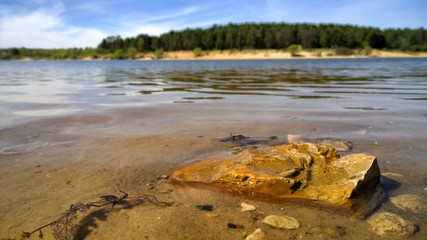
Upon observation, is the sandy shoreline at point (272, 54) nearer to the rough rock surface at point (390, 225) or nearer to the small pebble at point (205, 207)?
the rough rock surface at point (390, 225)

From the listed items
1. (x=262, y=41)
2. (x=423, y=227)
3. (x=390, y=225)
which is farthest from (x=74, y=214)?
(x=262, y=41)

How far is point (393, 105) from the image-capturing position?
771 cm

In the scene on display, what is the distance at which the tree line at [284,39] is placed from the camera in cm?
10019

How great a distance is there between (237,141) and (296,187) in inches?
71.9

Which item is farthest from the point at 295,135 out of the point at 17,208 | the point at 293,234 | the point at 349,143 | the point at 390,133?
the point at 17,208

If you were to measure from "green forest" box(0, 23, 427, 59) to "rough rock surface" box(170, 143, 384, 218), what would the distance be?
91.3 metres

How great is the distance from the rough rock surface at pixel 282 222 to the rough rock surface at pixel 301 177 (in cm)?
33

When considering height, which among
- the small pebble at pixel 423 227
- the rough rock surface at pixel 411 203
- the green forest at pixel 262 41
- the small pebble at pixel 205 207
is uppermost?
the green forest at pixel 262 41

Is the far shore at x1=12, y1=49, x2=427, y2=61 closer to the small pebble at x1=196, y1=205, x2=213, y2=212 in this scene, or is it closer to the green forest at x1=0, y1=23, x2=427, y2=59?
the green forest at x1=0, y1=23, x2=427, y2=59

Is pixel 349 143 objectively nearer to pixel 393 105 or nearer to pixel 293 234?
pixel 293 234

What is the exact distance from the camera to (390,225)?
230cm

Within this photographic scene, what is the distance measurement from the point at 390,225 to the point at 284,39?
11044cm

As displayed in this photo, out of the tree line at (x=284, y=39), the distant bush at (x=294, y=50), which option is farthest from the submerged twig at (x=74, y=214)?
the tree line at (x=284, y=39)

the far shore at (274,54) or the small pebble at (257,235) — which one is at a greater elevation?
the far shore at (274,54)
